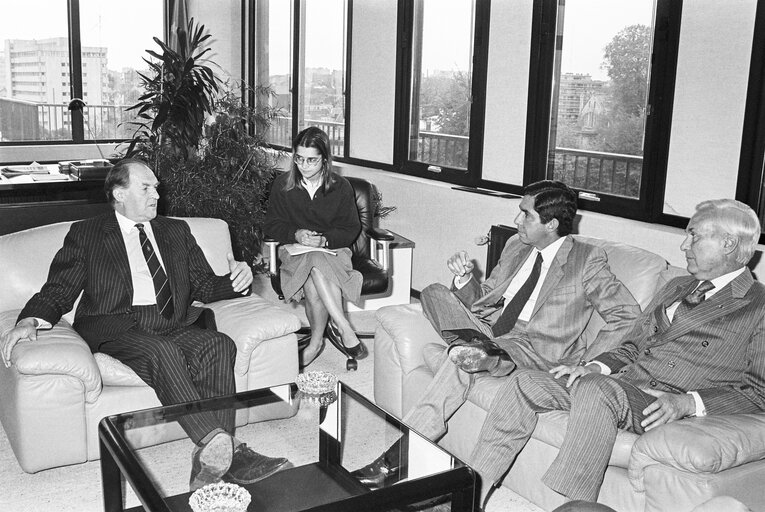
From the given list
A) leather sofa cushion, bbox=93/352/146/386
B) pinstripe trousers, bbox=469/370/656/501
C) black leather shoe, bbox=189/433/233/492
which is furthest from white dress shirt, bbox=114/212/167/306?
pinstripe trousers, bbox=469/370/656/501

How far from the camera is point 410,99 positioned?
A: 5812 millimetres

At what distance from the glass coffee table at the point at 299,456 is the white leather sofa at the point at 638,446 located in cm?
45

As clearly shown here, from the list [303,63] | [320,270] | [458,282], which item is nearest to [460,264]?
[458,282]

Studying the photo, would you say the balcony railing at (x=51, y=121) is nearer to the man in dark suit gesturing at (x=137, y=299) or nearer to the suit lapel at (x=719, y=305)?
the man in dark suit gesturing at (x=137, y=299)

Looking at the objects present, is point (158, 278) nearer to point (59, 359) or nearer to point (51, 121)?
point (59, 359)

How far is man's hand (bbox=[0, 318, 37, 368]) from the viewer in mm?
2979

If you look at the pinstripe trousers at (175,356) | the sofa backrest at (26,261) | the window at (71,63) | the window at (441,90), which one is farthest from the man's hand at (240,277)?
the window at (71,63)

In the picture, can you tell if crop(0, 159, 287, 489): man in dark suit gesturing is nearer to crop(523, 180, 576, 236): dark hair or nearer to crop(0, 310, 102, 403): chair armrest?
crop(0, 310, 102, 403): chair armrest

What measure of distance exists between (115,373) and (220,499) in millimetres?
1100

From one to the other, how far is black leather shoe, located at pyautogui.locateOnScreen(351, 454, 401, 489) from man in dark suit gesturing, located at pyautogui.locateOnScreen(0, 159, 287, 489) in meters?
0.88

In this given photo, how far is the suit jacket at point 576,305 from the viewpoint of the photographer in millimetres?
3006

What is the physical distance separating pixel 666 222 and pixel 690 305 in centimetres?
137

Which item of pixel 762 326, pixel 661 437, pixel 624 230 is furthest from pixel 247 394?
pixel 624 230

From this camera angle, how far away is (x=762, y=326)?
2.53m
